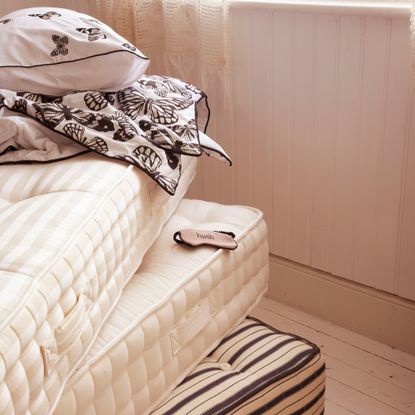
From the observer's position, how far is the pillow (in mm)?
1442

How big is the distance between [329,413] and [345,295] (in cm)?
42

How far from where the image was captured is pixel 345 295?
1.97 meters

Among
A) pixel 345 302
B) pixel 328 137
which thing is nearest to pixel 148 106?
pixel 328 137

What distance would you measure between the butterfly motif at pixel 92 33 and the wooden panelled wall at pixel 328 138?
590 millimetres

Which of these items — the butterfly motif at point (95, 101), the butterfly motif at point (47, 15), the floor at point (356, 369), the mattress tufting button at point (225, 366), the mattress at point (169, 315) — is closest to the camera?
the mattress at point (169, 315)

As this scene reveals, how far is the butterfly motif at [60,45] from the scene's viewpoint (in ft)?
4.77

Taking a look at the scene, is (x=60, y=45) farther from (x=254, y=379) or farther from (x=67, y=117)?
(x=254, y=379)

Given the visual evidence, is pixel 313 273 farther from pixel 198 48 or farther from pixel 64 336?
pixel 64 336

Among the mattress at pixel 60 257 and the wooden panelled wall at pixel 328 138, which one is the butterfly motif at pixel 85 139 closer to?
the mattress at pixel 60 257

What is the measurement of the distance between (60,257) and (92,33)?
67 centimetres

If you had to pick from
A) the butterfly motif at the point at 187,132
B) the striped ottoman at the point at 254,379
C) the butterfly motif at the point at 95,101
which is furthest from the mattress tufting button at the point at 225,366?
the butterfly motif at the point at 95,101

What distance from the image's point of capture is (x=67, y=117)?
1.34 meters

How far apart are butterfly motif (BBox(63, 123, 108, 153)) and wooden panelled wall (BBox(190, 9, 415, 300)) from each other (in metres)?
0.76

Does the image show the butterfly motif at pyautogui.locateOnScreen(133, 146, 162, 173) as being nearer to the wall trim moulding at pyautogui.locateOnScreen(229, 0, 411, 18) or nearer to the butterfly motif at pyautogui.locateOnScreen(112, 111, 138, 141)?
the butterfly motif at pyautogui.locateOnScreen(112, 111, 138, 141)
